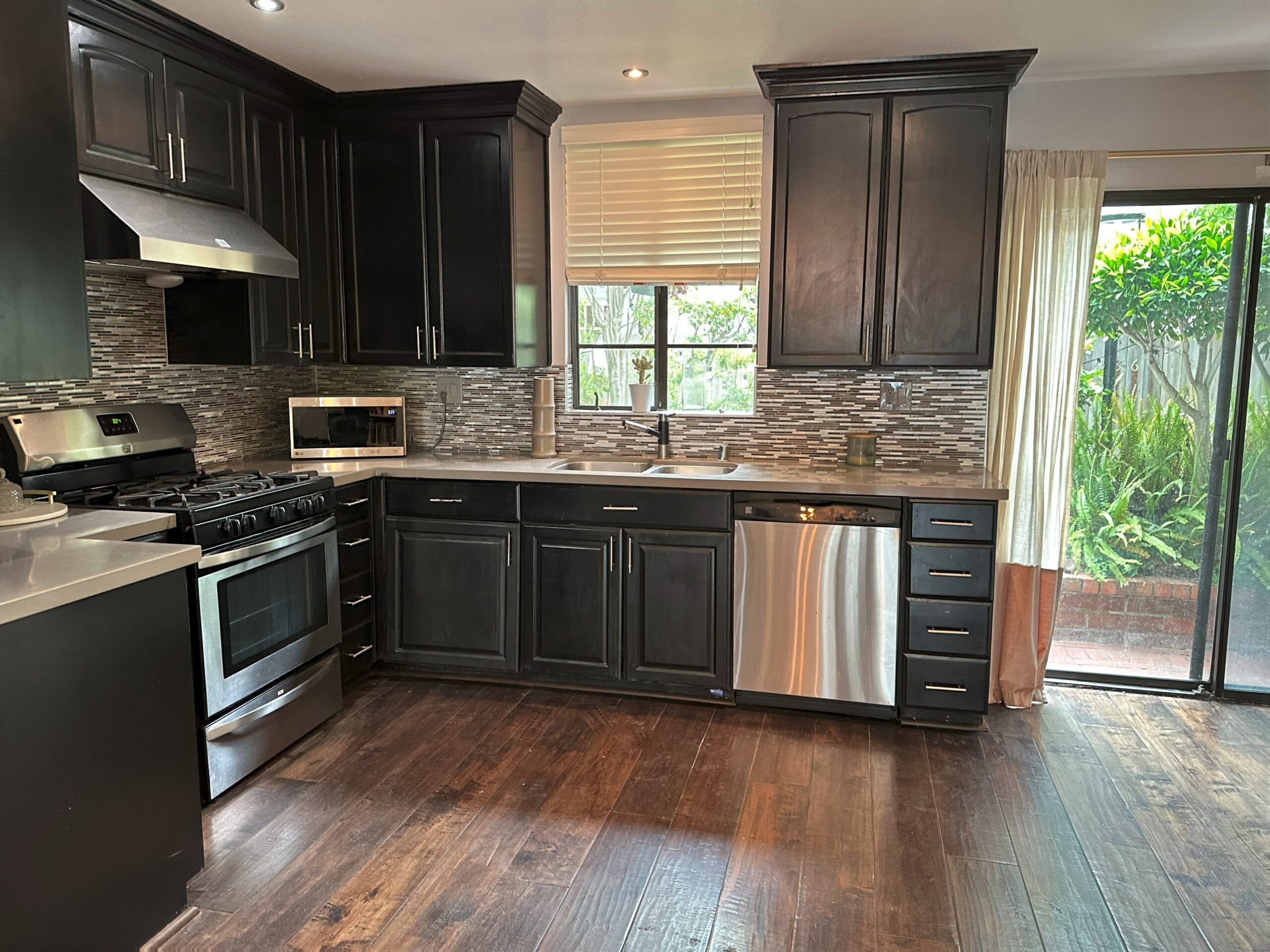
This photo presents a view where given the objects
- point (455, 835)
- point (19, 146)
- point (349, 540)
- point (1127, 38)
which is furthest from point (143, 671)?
point (1127, 38)

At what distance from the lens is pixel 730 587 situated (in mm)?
3424

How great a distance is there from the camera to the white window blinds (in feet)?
12.8

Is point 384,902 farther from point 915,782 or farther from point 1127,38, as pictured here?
point 1127,38

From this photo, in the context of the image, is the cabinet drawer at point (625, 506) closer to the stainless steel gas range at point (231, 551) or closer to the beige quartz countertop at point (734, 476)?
the beige quartz countertop at point (734, 476)

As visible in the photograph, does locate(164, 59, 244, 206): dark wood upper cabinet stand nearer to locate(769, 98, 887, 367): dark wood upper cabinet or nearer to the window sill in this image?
the window sill

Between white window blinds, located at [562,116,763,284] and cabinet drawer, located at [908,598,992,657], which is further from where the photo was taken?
Result: white window blinds, located at [562,116,763,284]

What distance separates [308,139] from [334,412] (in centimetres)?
117

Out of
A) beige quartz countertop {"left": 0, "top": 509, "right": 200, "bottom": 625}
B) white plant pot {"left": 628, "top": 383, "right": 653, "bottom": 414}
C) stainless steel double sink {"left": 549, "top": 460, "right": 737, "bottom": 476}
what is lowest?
beige quartz countertop {"left": 0, "top": 509, "right": 200, "bottom": 625}

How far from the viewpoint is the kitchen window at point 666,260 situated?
154 inches

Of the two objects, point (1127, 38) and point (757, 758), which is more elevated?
point (1127, 38)

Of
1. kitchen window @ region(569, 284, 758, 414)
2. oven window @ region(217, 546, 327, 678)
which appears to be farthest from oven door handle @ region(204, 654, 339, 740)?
kitchen window @ region(569, 284, 758, 414)

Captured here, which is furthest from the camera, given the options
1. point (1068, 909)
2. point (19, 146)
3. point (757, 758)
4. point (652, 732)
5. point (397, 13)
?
point (652, 732)

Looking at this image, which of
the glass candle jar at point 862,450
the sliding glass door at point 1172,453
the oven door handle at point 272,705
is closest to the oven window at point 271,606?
the oven door handle at point 272,705

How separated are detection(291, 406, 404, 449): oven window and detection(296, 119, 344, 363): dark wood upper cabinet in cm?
25
